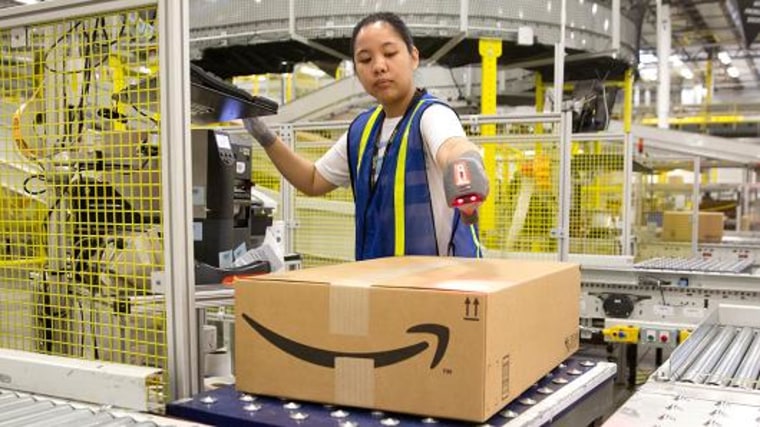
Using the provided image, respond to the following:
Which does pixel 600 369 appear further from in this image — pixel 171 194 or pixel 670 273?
pixel 670 273

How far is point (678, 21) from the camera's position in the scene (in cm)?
1680

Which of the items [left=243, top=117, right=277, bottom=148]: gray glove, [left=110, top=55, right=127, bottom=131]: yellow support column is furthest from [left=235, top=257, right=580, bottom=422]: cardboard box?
[left=243, top=117, right=277, bottom=148]: gray glove

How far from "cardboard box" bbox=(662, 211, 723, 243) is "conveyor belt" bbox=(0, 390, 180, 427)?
901 cm

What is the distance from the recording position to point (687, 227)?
30.1 feet

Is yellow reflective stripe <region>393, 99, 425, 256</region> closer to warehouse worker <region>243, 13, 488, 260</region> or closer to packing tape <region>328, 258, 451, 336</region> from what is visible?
warehouse worker <region>243, 13, 488, 260</region>

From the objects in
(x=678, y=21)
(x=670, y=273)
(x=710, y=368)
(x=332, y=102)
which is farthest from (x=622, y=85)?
(x=678, y=21)

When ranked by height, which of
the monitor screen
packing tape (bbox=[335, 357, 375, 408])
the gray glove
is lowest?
packing tape (bbox=[335, 357, 375, 408])

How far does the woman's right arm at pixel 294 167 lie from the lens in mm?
2166

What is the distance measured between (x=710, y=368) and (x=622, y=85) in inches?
297

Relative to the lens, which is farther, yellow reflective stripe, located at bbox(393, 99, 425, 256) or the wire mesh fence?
yellow reflective stripe, located at bbox(393, 99, 425, 256)

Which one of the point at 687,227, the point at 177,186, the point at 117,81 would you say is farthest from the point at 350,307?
the point at 687,227

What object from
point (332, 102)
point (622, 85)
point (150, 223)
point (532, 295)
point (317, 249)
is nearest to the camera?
point (532, 295)

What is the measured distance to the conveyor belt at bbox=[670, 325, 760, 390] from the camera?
168 cm

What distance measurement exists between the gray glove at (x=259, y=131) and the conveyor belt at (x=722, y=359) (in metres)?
1.37
